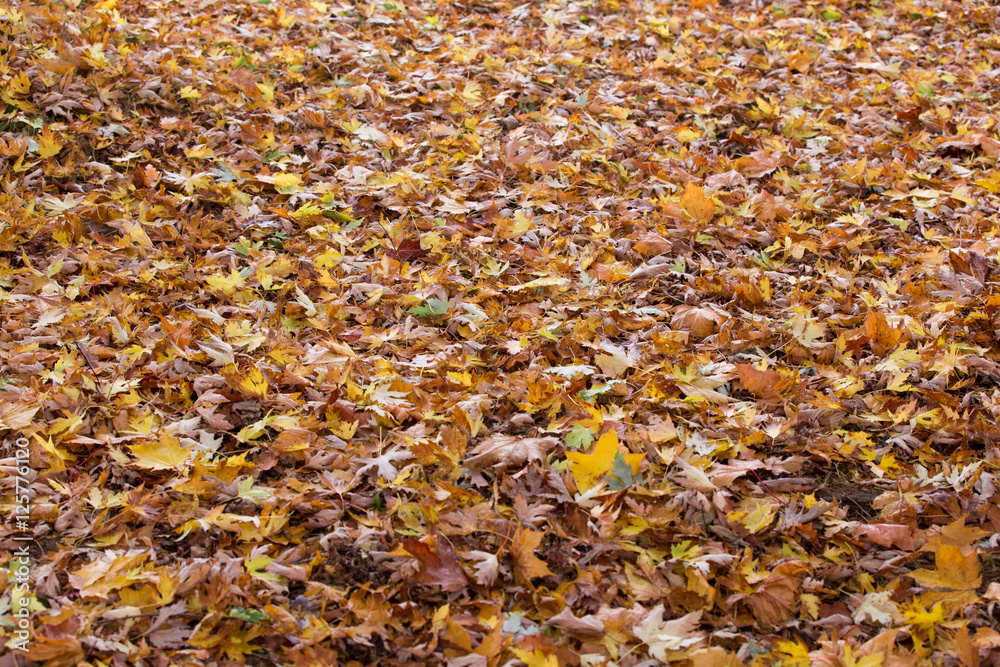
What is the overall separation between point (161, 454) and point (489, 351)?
1259 millimetres

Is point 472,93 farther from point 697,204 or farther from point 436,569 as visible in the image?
point 436,569

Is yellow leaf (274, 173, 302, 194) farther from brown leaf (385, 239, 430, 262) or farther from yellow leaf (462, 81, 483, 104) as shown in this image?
yellow leaf (462, 81, 483, 104)

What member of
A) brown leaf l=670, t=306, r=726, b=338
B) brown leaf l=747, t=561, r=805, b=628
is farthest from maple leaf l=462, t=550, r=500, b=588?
brown leaf l=670, t=306, r=726, b=338

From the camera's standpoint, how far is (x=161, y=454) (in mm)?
2219

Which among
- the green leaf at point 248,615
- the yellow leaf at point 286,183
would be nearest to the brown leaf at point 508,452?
the green leaf at point 248,615

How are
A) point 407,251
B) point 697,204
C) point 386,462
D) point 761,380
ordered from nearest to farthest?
1. point 386,462
2. point 761,380
3. point 407,251
4. point 697,204

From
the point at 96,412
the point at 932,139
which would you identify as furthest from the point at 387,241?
the point at 932,139

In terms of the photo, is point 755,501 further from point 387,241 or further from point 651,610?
point 387,241

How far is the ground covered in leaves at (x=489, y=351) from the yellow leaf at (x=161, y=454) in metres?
0.01

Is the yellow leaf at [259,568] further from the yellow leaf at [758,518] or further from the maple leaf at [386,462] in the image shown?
the yellow leaf at [758,518]

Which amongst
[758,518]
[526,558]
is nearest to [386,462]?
[526,558]

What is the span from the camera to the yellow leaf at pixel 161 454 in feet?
7.20

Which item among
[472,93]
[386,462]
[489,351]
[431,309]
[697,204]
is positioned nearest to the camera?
[386,462]

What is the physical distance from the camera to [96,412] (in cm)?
238
